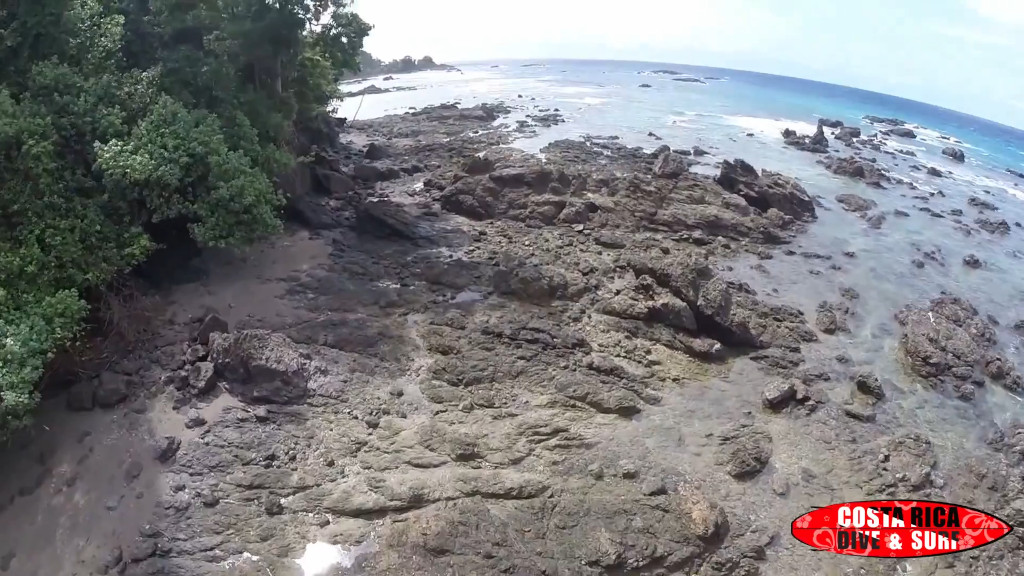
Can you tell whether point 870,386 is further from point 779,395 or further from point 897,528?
point 897,528

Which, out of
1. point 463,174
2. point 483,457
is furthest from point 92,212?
point 463,174

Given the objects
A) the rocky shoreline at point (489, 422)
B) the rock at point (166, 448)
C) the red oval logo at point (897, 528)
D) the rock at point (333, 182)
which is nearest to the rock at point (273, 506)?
the rocky shoreline at point (489, 422)

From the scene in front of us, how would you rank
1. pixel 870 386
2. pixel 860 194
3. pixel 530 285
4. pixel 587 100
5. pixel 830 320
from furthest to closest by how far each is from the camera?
pixel 587 100 → pixel 860 194 → pixel 830 320 → pixel 530 285 → pixel 870 386

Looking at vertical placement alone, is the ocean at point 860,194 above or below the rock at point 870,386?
above

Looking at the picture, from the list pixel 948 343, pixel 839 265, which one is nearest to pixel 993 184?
pixel 839 265

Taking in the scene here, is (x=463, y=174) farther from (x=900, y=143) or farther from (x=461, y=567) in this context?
(x=900, y=143)

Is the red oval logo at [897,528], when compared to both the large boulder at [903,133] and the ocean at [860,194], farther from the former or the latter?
the large boulder at [903,133]
